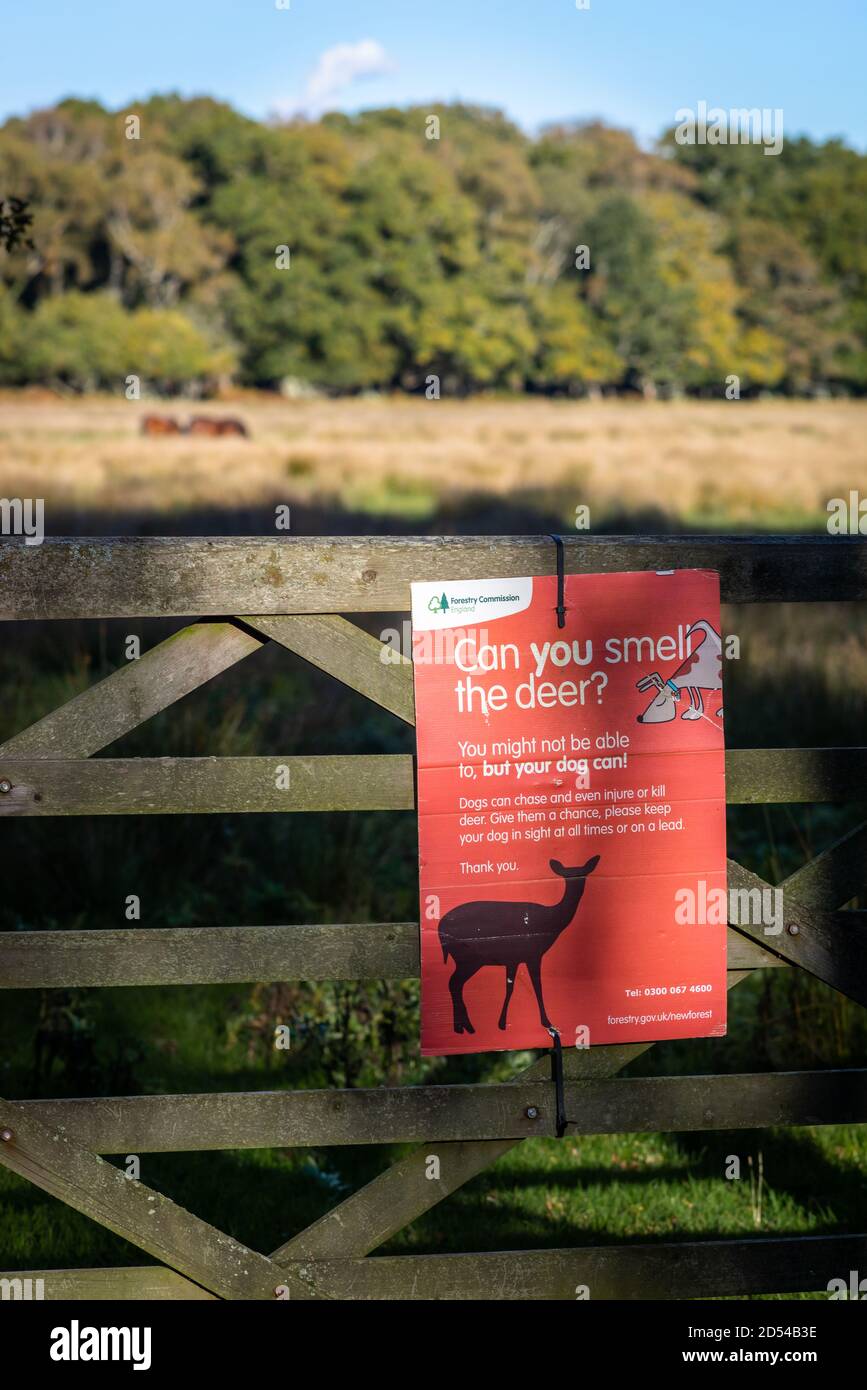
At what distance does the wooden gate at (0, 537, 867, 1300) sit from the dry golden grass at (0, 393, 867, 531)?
59.9 ft

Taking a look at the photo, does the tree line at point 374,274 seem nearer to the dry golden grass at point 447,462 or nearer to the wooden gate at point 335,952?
the dry golden grass at point 447,462

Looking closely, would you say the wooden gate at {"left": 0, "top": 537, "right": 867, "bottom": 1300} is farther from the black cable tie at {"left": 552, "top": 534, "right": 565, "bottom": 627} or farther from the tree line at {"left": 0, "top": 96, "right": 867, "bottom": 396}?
the tree line at {"left": 0, "top": 96, "right": 867, "bottom": 396}

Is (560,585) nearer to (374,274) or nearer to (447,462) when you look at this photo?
(447,462)

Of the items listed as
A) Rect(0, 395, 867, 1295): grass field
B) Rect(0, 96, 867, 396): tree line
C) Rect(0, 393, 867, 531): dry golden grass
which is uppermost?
Rect(0, 96, 867, 396): tree line

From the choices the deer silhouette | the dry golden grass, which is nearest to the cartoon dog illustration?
the deer silhouette

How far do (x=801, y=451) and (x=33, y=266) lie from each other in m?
45.8

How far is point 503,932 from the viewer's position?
3213 mm

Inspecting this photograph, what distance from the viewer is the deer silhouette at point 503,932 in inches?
126

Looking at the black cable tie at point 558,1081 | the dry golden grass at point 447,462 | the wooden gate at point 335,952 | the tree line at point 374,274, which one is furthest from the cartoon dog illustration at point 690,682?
the tree line at point 374,274

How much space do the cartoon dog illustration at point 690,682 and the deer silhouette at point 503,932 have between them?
1.22ft

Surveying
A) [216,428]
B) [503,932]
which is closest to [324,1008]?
[503,932]

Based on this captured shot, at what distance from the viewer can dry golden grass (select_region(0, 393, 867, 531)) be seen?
26.0m

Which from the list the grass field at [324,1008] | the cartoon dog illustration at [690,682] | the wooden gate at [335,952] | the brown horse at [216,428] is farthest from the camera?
the brown horse at [216,428]

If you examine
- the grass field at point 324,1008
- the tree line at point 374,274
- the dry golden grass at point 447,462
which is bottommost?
the grass field at point 324,1008
